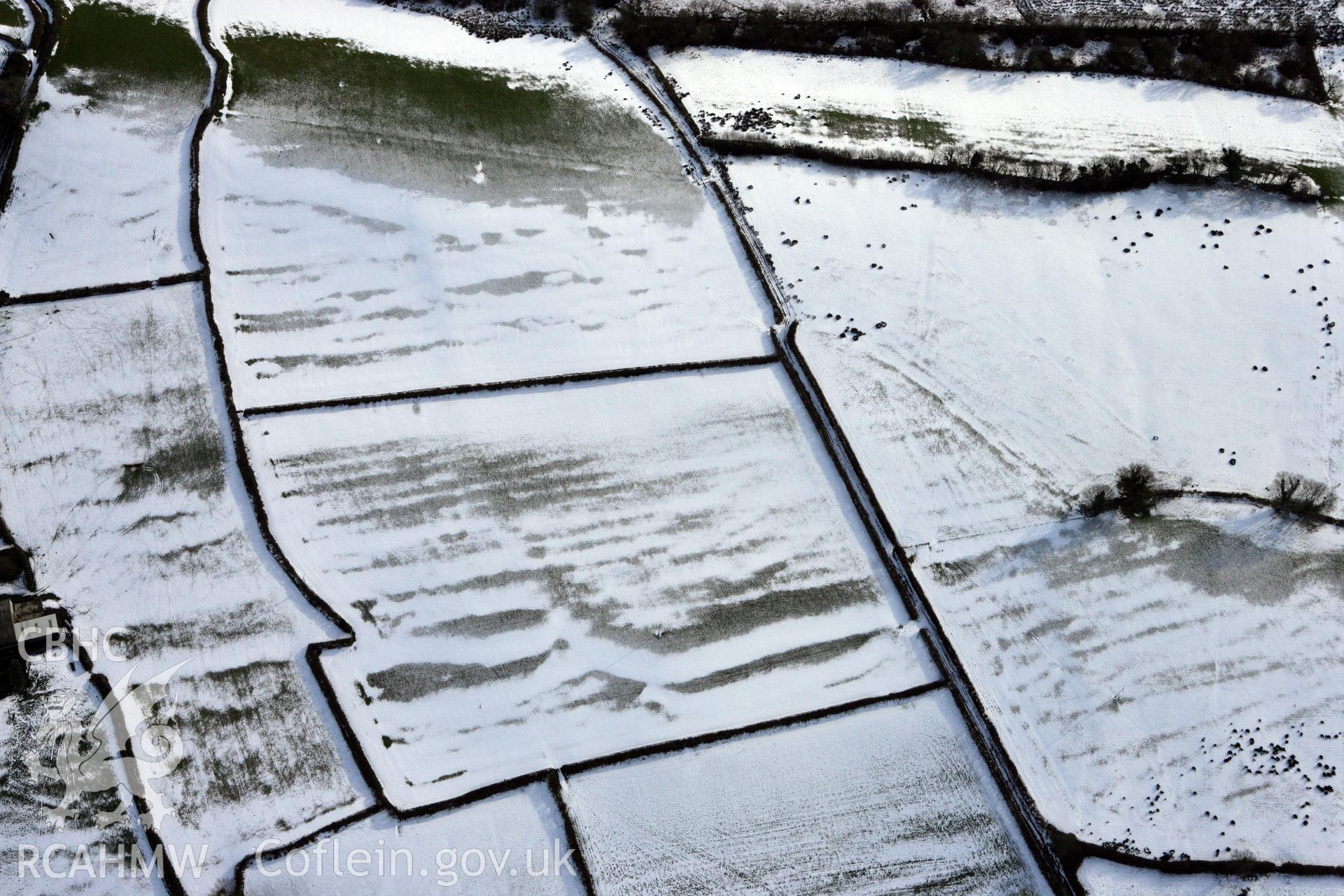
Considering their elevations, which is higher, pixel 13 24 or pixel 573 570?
pixel 13 24

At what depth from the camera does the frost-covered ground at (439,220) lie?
27.4 metres

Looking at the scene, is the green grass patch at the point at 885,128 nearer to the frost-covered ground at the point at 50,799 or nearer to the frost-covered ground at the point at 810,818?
the frost-covered ground at the point at 810,818

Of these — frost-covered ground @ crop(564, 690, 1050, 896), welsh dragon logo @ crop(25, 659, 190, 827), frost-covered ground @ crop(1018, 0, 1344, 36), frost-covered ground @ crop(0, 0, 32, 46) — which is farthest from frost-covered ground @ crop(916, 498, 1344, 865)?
frost-covered ground @ crop(0, 0, 32, 46)

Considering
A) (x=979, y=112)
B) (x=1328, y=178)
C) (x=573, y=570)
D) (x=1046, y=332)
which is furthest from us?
(x=979, y=112)

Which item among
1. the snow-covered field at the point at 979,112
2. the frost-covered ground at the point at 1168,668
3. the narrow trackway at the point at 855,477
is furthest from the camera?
the snow-covered field at the point at 979,112

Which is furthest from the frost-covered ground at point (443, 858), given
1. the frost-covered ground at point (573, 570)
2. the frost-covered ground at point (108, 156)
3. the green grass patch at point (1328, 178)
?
the green grass patch at point (1328, 178)

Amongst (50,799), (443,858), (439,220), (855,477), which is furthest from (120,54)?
(855,477)

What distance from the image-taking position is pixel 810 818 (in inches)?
882

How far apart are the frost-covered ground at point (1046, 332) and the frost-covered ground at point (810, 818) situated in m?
6.28

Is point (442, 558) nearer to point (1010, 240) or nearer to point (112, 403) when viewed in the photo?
point (112, 403)

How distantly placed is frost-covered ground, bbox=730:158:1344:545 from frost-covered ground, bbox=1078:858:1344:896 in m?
9.33

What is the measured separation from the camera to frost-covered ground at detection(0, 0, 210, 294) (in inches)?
1081

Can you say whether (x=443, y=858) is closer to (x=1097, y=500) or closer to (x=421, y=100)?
(x=1097, y=500)

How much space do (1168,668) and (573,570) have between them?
16702 mm
